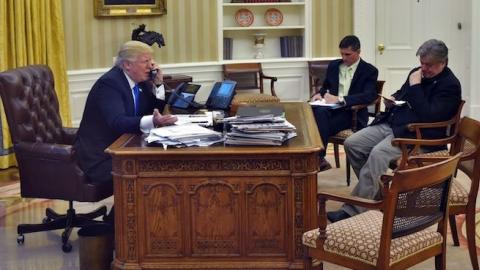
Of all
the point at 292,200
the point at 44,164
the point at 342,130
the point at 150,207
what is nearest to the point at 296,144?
the point at 292,200

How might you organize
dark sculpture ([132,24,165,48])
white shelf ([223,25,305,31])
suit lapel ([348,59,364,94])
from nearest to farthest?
1. suit lapel ([348,59,364,94])
2. dark sculpture ([132,24,165,48])
3. white shelf ([223,25,305,31])

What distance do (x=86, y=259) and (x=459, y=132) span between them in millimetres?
2124

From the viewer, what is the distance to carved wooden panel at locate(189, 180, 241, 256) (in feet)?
11.7

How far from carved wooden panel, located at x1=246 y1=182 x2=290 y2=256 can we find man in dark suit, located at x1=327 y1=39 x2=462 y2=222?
49.6 inches

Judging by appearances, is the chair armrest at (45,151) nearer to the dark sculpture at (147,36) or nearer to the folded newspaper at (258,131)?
the folded newspaper at (258,131)

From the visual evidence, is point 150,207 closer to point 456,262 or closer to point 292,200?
point 292,200

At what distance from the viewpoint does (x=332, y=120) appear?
232 inches

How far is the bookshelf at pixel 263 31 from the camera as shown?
27.7 ft

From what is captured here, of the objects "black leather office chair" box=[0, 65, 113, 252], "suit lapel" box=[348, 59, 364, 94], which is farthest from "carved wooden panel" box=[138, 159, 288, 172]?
"suit lapel" box=[348, 59, 364, 94]

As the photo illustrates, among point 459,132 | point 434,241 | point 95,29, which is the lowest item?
point 434,241

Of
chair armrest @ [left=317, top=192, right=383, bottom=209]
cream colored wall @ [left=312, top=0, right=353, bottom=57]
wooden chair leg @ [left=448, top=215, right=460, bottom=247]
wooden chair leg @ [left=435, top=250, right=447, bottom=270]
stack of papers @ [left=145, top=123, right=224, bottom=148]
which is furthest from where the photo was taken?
cream colored wall @ [left=312, top=0, right=353, bottom=57]

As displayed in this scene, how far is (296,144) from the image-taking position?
360 cm

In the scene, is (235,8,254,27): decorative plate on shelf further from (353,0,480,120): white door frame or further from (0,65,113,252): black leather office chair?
(0,65,113,252): black leather office chair

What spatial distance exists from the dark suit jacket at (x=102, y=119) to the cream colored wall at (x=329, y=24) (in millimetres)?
4449
